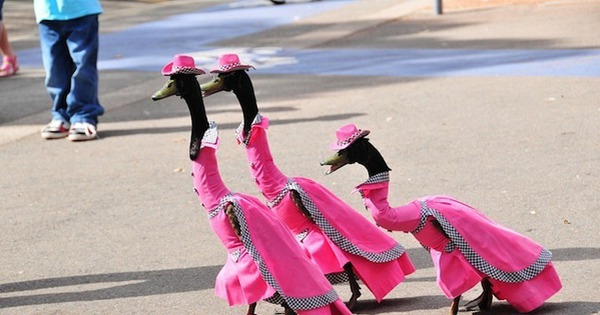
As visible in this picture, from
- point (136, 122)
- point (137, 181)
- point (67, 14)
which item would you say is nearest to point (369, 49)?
point (136, 122)

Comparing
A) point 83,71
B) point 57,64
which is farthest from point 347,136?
point 57,64

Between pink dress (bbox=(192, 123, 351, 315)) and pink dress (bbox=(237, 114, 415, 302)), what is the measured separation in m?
0.33

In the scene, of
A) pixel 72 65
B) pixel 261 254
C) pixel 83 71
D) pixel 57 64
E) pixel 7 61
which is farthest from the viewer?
pixel 7 61

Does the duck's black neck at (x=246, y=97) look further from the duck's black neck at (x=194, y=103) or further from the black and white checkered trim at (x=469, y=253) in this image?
the black and white checkered trim at (x=469, y=253)

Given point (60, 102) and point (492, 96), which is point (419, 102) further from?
point (60, 102)

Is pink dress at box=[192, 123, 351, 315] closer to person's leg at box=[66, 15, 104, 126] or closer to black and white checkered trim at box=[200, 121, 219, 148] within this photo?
black and white checkered trim at box=[200, 121, 219, 148]

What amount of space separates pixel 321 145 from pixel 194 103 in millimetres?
4108

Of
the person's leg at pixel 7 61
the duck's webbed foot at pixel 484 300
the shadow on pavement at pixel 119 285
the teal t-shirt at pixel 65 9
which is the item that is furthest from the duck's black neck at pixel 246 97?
the person's leg at pixel 7 61

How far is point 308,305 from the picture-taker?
4.75 metres

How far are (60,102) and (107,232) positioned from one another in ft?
10.4

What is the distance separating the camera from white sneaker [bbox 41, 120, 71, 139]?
32.4 feet

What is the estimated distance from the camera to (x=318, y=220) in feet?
17.0

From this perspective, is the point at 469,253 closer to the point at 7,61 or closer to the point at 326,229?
the point at 326,229

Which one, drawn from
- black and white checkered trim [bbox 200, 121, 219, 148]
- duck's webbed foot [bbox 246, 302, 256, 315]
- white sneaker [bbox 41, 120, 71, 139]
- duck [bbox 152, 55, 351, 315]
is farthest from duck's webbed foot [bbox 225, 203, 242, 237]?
white sneaker [bbox 41, 120, 71, 139]
